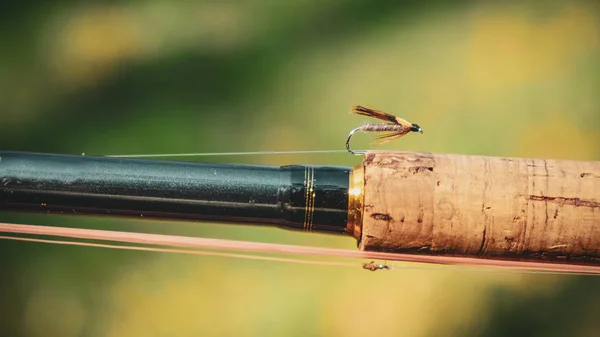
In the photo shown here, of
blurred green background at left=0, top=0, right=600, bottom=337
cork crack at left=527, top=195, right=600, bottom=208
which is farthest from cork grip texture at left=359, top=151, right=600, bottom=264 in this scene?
blurred green background at left=0, top=0, right=600, bottom=337

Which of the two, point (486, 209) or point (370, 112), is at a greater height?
point (370, 112)

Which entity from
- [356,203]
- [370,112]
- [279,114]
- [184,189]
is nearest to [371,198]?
[356,203]

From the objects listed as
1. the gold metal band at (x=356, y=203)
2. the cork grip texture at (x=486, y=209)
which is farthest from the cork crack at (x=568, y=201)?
the gold metal band at (x=356, y=203)

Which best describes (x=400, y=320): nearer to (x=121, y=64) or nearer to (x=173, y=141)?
(x=173, y=141)

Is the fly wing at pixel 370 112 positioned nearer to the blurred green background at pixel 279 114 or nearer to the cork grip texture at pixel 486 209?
the cork grip texture at pixel 486 209

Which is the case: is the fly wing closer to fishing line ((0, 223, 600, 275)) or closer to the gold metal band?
the gold metal band

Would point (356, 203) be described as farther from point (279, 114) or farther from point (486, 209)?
point (279, 114)
